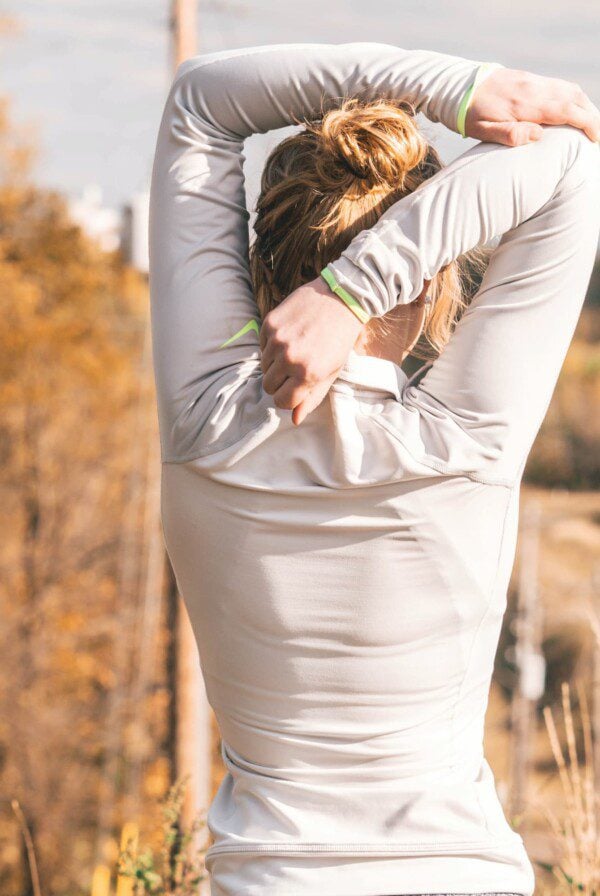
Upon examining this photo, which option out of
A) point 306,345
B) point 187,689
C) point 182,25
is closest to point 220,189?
point 306,345

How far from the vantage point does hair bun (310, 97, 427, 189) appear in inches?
47.4

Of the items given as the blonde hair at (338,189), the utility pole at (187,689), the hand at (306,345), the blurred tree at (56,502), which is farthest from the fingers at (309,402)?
the blurred tree at (56,502)

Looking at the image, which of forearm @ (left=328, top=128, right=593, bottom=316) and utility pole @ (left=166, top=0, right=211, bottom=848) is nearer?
forearm @ (left=328, top=128, right=593, bottom=316)

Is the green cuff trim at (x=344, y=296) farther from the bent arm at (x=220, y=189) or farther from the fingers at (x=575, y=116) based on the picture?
the fingers at (x=575, y=116)

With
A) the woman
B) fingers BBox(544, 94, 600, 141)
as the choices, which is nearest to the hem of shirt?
the woman

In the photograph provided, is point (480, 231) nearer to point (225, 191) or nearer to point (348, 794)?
point (225, 191)

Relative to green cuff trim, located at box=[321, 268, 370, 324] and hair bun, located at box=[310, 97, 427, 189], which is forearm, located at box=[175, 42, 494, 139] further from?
green cuff trim, located at box=[321, 268, 370, 324]

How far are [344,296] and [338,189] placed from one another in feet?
0.48

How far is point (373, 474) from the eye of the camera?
1146mm

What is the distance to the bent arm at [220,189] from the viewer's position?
1248 millimetres

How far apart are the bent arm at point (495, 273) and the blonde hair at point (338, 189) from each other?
0.06 metres

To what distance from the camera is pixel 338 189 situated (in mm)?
1228

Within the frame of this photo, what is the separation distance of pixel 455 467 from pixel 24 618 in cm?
1878

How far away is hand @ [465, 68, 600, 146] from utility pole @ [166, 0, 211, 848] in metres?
10.7
